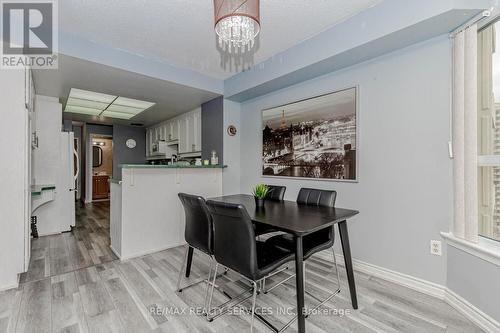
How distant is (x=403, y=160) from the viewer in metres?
2.25

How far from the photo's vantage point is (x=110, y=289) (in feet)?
7.13

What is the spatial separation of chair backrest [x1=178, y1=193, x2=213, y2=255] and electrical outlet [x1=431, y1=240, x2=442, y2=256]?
196cm

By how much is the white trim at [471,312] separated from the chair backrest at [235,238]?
65.4 inches

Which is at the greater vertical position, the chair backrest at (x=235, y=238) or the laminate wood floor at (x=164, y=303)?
the chair backrest at (x=235, y=238)

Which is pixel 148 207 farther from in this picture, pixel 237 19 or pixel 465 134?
pixel 465 134

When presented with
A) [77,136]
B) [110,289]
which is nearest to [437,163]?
[110,289]

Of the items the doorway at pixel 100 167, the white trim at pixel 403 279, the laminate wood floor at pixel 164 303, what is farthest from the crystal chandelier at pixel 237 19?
the doorway at pixel 100 167

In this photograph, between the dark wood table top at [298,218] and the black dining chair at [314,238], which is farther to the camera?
the black dining chair at [314,238]

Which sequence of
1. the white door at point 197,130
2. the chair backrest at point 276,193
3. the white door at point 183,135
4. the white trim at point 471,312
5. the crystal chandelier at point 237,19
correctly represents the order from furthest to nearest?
1. the white door at point 183,135
2. the white door at point 197,130
3. the chair backrest at point 276,193
4. the white trim at point 471,312
5. the crystal chandelier at point 237,19

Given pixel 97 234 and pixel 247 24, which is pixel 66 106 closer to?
pixel 97 234

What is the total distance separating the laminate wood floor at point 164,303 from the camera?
1685 mm

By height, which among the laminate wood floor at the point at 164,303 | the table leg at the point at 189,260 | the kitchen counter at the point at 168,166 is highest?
the kitchen counter at the point at 168,166

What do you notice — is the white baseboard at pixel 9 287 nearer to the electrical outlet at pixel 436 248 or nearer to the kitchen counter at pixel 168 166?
the kitchen counter at pixel 168 166

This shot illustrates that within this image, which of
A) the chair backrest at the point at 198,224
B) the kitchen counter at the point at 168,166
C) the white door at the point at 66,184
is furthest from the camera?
the white door at the point at 66,184
